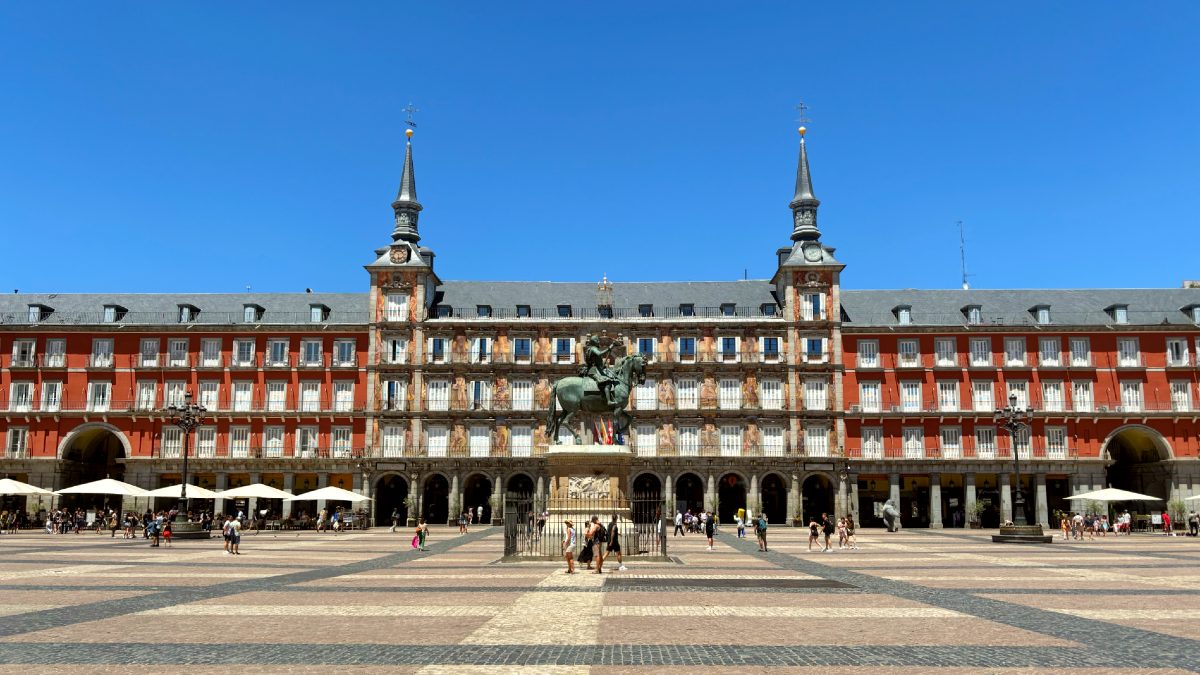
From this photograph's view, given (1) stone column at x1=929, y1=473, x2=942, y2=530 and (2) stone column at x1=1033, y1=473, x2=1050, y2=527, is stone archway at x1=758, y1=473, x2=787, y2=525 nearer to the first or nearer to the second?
(1) stone column at x1=929, y1=473, x2=942, y2=530

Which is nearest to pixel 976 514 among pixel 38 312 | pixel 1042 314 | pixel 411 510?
pixel 1042 314

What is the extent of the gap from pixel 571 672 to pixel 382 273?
58.6 meters

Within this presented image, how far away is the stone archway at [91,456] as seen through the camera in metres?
64.3

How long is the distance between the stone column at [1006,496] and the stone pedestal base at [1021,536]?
19.2 meters

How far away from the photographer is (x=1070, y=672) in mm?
11172

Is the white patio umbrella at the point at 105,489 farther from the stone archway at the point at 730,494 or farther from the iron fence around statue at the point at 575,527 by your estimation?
the stone archway at the point at 730,494

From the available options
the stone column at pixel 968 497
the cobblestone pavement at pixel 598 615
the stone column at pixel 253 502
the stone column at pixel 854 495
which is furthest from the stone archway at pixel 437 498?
the cobblestone pavement at pixel 598 615

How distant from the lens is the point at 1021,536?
135 ft

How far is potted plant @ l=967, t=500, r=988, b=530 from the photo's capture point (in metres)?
61.6

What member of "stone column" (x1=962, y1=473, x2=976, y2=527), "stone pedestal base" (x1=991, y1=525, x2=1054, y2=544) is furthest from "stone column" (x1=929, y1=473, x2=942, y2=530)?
"stone pedestal base" (x1=991, y1=525, x2=1054, y2=544)

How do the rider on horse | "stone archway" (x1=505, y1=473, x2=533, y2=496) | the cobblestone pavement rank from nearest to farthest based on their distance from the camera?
the cobblestone pavement < the rider on horse < "stone archway" (x1=505, y1=473, x2=533, y2=496)

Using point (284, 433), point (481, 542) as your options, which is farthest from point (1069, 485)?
point (284, 433)

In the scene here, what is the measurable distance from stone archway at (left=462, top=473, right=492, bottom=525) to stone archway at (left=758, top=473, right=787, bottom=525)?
63.0 feet

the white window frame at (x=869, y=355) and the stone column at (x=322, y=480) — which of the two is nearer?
the stone column at (x=322, y=480)
